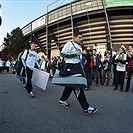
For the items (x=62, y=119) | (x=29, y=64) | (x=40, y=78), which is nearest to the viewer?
(x=62, y=119)

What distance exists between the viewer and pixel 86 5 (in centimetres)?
2794

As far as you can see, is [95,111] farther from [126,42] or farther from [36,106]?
[126,42]

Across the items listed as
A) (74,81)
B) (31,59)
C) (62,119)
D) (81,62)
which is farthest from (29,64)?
(62,119)

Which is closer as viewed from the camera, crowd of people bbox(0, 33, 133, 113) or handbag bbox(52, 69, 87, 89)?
handbag bbox(52, 69, 87, 89)

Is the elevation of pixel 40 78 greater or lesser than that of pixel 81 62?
lesser

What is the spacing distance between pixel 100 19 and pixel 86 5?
9.97 feet

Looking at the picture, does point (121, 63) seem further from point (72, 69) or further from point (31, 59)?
point (72, 69)

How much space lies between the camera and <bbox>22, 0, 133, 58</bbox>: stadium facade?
26812 millimetres

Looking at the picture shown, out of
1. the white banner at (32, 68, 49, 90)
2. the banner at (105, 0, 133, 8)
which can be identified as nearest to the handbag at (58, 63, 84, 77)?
the white banner at (32, 68, 49, 90)

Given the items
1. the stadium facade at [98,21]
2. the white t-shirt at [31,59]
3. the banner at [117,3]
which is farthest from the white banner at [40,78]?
the banner at [117,3]

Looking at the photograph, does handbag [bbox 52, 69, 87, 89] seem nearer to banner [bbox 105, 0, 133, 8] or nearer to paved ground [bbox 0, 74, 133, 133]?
paved ground [bbox 0, 74, 133, 133]

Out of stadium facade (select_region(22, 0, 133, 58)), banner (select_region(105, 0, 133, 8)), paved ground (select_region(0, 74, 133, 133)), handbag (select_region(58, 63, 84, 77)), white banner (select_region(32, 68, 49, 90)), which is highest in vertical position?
banner (select_region(105, 0, 133, 8))

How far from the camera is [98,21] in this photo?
28.8 meters

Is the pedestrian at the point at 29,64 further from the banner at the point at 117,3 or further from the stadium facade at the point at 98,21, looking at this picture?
the banner at the point at 117,3
